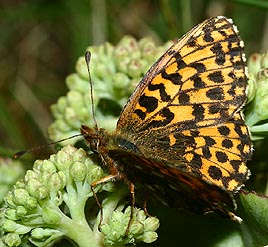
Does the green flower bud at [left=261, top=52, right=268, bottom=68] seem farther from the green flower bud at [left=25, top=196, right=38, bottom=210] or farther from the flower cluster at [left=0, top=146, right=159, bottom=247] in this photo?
the green flower bud at [left=25, top=196, right=38, bottom=210]

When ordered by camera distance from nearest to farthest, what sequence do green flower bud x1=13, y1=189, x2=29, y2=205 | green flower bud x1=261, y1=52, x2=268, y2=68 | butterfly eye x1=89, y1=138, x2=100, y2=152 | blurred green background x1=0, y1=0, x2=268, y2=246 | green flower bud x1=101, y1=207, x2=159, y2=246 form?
green flower bud x1=101, y1=207, x2=159, y2=246, green flower bud x1=13, y1=189, x2=29, y2=205, butterfly eye x1=89, y1=138, x2=100, y2=152, green flower bud x1=261, y1=52, x2=268, y2=68, blurred green background x1=0, y1=0, x2=268, y2=246

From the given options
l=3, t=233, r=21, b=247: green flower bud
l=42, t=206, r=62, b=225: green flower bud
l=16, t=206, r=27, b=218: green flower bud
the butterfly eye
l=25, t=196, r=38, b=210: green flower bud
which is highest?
the butterfly eye

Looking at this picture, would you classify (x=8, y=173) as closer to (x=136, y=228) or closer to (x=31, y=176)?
(x=31, y=176)

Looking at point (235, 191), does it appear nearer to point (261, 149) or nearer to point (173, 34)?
point (261, 149)

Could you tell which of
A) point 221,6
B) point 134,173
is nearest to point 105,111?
point 134,173

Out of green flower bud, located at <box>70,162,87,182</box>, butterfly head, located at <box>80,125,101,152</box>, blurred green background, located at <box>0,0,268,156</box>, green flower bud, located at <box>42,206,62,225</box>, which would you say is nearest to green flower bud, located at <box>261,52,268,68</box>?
butterfly head, located at <box>80,125,101,152</box>

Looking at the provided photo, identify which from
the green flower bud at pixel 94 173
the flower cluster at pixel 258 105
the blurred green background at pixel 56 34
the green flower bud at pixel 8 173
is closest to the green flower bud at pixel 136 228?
the green flower bud at pixel 94 173

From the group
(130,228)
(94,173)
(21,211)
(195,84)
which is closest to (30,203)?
(21,211)

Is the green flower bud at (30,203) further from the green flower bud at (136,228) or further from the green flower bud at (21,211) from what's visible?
the green flower bud at (136,228)
